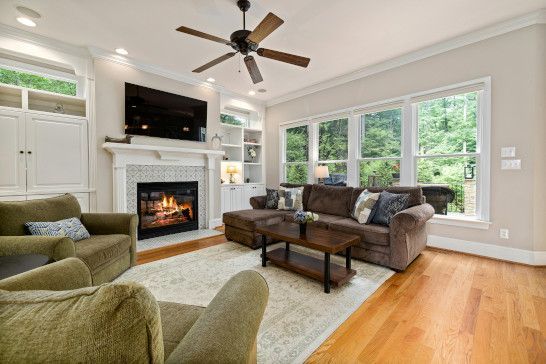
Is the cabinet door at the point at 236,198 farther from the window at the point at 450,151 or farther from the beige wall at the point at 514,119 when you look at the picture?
the beige wall at the point at 514,119

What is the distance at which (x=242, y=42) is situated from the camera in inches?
97.2

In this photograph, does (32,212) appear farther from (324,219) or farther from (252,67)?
(324,219)

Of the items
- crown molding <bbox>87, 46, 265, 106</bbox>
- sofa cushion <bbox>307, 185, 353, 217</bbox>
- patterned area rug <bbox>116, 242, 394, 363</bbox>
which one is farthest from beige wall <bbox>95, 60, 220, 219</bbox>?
sofa cushion <bbox>307, 185, 353, 217</bbox>

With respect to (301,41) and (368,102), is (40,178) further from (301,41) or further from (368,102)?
(368,102)

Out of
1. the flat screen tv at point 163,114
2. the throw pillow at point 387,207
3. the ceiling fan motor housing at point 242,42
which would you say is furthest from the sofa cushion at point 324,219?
the flat screen tv at point 163,114

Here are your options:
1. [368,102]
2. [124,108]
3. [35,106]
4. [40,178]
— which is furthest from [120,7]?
[368,102]

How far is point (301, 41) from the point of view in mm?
3273

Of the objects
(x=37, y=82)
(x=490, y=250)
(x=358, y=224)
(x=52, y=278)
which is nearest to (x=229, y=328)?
(x=52, y=278)

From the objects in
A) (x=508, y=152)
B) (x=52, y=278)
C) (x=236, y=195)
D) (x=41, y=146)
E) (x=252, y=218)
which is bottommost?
(x=252, y=218)

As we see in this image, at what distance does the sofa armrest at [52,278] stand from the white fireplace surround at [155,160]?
2.82 meters

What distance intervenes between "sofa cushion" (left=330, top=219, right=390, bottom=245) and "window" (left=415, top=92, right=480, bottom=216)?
4.71 ft

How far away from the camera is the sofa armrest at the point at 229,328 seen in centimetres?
63

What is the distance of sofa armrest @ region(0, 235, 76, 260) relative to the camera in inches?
67.5

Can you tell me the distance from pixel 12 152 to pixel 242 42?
3.20 metres
